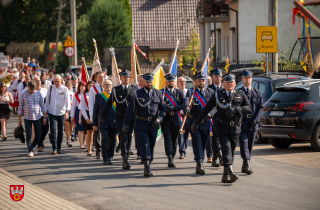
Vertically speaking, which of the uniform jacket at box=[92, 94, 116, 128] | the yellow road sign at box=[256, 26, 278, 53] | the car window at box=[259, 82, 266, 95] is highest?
the yellow road sign at box=[256, 26, 278, 53]

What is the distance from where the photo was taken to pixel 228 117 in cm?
881

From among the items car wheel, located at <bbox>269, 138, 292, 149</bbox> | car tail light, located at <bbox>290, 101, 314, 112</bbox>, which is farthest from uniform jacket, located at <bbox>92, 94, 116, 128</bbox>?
car wheel, located at <bbox>269, 138, 292, 149</bbox>

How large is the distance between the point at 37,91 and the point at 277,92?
19.8ft

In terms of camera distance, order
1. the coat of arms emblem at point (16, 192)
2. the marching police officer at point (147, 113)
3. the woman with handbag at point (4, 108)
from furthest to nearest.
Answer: the woman with handbag at point (4, 108)
the marching police officer at point (147, 113)
the coat of arms emblem at point (16, 192)

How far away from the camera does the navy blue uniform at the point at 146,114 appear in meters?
9.70

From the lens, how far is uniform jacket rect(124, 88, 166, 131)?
9.73 meters

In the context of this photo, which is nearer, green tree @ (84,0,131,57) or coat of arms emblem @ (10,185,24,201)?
coat of arms emblem @ (10,185,24,201)

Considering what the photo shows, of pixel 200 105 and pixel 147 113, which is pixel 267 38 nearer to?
pixel 200 105

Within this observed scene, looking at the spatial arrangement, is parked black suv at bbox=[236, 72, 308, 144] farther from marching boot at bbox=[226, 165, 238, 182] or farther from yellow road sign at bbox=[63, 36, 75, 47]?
yellow road sign at bbox=[63, 36, 75, 47]

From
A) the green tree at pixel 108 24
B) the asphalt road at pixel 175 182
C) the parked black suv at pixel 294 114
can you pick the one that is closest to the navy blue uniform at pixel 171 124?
the asphalt road at pixel 175 182

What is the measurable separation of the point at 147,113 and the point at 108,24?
109ft

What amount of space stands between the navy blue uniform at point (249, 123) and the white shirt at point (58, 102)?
5.36 metres

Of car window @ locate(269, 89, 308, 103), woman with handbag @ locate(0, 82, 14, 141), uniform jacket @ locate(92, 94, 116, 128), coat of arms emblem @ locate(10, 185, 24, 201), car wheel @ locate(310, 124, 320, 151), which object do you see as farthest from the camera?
woman with handbag @ locate(0, 82, 14, 141)

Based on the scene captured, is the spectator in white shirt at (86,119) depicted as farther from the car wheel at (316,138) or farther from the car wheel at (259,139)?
the car wheel at (316,138)
